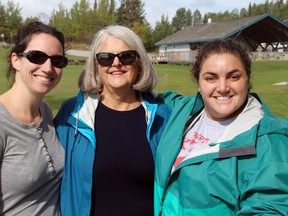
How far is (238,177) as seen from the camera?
2195 millimetres

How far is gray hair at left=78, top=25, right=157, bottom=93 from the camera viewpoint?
325 cm

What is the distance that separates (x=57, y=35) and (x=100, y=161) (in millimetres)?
1076

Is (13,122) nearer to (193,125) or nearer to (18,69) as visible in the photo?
(18,69)

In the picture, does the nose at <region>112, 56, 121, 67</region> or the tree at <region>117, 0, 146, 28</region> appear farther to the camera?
the tree at <region>117, 0, 146, 28</region>

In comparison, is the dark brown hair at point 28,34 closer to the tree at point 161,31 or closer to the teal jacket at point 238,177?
the teal jacket at point 238,177

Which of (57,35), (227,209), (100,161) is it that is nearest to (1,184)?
(100,161)

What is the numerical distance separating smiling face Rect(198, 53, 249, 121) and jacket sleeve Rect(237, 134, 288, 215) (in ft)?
1.55

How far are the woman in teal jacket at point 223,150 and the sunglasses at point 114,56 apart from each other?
0.63 meters

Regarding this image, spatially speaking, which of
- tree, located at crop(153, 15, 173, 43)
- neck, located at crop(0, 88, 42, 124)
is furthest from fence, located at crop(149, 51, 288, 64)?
neck, located at crop(0, 88, 42, 124)

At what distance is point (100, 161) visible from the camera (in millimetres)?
2971

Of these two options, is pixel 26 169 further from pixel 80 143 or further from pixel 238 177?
pixel 238 177

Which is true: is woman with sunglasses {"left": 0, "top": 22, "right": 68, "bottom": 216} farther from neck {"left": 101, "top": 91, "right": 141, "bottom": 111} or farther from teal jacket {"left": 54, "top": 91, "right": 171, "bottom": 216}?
neck {"left": 101, "top": 91, "right": 141, "bottom": 111}

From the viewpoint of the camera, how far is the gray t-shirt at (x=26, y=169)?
2.38m

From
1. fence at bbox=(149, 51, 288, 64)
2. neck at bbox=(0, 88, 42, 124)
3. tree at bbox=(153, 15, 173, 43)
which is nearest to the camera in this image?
neck at bbox=(0, 88, 42, 124)
